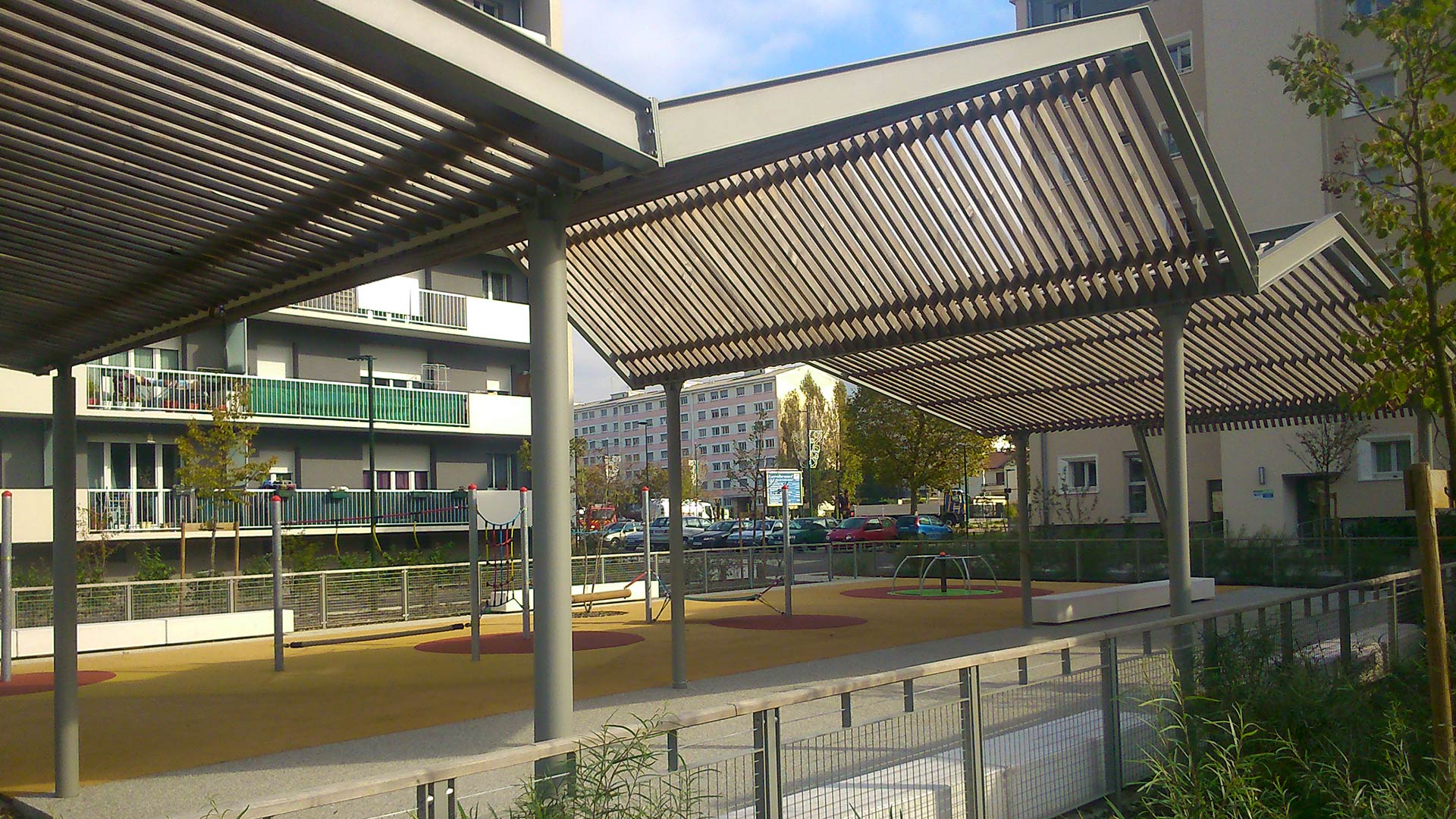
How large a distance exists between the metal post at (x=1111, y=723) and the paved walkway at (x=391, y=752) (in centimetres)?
20

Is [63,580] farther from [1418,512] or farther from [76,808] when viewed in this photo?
[1418,512]

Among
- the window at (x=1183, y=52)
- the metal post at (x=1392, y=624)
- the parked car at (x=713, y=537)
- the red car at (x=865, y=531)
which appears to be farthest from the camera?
the parked car at (x=713, y=537)

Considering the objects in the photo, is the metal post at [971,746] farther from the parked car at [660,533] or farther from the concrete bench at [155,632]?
the parked car at [660,533]

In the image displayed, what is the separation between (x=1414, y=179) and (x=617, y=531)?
5889 centimetres

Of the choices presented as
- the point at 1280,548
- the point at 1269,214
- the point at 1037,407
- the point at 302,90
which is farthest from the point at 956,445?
the point at 302,90

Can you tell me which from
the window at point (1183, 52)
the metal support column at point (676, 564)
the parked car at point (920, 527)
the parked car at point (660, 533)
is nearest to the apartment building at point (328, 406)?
the parked car at point (660, 533)

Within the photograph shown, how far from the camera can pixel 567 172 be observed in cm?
566

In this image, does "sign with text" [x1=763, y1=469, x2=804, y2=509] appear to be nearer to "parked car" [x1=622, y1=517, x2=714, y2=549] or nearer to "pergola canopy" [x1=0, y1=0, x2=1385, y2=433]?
"pergola canopy" [x1=0, y1=0, x2=1385, y2=433]

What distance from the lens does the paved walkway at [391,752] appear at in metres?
7.48

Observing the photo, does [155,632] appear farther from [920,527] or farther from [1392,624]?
[920,527]

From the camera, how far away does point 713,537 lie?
5569cm

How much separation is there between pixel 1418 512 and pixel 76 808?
29.4 ft

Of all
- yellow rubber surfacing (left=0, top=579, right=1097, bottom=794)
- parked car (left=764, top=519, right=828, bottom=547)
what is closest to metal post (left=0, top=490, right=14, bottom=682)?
yellow rubber surfacing (left=0, top=579, right=1097, bottom=794)

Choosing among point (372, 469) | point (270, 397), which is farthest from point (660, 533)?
point (270, 397)
